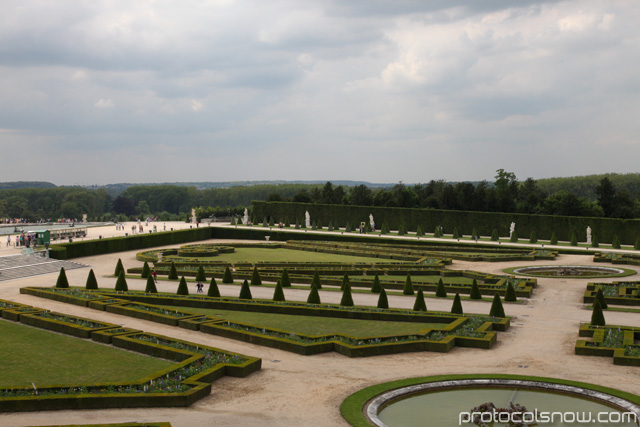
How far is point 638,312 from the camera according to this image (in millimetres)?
28953

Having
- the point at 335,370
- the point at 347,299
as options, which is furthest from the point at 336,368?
the point at 347,299

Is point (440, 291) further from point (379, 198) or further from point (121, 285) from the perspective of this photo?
point (379, 198)

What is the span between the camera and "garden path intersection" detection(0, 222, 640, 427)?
1597 cm

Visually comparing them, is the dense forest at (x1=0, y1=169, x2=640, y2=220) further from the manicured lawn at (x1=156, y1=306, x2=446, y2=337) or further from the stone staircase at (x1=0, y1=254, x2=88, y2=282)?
the manicured lawn at (x1=156, y1=306, x2=446, y2=337)

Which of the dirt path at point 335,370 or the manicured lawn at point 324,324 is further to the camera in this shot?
the manicured lawn at point 324,324

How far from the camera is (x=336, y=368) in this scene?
20.2 metres

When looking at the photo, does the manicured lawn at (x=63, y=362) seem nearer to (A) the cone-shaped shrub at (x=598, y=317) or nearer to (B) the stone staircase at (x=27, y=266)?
(A) the cone-shaped shrub at (x=598, y=317)

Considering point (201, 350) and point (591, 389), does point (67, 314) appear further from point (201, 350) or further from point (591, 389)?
point (591, 389)

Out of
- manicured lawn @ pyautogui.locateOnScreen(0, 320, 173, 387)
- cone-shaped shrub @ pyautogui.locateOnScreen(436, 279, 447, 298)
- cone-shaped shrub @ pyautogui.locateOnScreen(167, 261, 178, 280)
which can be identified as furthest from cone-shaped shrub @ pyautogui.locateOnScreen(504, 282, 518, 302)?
cone-shaped shrub @ pyautogui.locateOnScreen(167, 261, 178, 280)

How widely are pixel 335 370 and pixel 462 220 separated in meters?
47.7

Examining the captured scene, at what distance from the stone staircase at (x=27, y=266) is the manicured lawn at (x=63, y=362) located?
17.4 metres

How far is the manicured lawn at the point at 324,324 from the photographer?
25.0 meters

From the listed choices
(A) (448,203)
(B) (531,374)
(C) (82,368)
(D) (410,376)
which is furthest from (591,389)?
(A) (448,203)

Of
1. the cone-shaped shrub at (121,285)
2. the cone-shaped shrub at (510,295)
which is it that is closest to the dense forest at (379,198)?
the cone-shaped shrub at (510,295)
